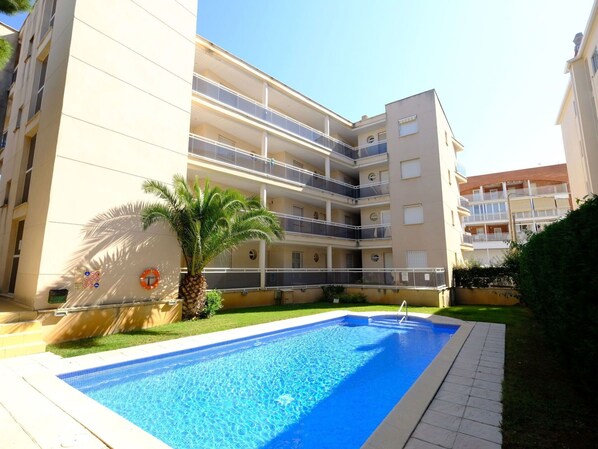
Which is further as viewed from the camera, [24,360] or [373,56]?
[373,56]

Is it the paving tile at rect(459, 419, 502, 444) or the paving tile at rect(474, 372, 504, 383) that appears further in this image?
the paving tile at rect(474, 372, 504, 383)

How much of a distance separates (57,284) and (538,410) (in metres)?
12.3

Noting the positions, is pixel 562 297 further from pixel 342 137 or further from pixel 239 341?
pixel 342 137

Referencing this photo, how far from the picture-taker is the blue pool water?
4816 millimetres

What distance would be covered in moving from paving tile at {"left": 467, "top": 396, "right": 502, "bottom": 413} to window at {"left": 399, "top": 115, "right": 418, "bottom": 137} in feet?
71.5

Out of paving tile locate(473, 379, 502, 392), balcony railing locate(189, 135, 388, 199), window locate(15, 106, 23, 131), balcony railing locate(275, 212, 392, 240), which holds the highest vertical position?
window locate(15, 106, 23, 131)

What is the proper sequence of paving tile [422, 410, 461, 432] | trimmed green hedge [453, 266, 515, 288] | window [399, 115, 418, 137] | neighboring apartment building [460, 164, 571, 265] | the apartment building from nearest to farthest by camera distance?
paving tile [422, 410, 461, 432] < the apartment building < trimmed green hedge [453, 266, 515, 288] < window [399, 115, 418, 137] < neighboring apartment building [460, 164, 571, 265]

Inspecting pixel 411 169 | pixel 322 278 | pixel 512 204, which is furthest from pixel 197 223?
pixel 512 204

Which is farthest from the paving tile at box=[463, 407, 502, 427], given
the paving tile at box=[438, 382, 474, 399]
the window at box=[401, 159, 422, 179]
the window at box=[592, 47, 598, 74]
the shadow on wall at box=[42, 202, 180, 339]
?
the window at box=[401, 159, 422, 179]

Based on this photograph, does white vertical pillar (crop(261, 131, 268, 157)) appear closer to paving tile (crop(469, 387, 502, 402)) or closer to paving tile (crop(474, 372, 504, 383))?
paving tile (crop(474, 372, 504, 383))

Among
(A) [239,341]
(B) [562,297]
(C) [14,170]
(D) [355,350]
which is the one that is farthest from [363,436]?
(C) [14,170]

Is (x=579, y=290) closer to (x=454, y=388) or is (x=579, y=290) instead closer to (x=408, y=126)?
(x=454, y=388)

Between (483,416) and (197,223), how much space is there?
34.4ft

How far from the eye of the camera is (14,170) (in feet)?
44.4
